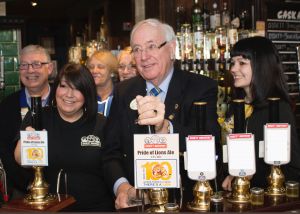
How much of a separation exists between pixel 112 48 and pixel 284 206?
5.53 m

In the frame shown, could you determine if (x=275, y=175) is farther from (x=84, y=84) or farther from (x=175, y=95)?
(x=84, y=84)

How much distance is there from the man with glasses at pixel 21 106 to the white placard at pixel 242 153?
1.31 metres

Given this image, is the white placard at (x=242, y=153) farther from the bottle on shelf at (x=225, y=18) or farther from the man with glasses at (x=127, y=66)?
the bottle on shelf at (x=225, y=18)

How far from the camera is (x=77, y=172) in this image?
93.7 inches

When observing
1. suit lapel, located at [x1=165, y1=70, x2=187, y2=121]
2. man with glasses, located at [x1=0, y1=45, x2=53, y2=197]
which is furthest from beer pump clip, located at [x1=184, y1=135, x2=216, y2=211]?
man with glasses, located at [x1=0, y1=45, x2=53, y2=197]

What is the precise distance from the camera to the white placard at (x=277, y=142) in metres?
1.66

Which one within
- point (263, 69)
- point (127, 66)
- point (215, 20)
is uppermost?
point (215, 20)

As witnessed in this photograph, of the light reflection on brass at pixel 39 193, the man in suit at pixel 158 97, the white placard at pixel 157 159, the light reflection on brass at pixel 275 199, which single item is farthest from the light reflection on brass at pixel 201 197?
the light reflection on brass at pixel 39 193

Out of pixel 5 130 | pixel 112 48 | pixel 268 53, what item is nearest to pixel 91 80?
pixel 5 130

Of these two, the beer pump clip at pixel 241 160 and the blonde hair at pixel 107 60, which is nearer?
the beer pump clip at pixel 241 160

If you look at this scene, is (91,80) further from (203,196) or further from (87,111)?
(203,196)

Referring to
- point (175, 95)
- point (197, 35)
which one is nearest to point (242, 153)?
point (175, 95)

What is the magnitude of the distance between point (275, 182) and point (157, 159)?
1.72 feet

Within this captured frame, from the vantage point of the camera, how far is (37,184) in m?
1.87
